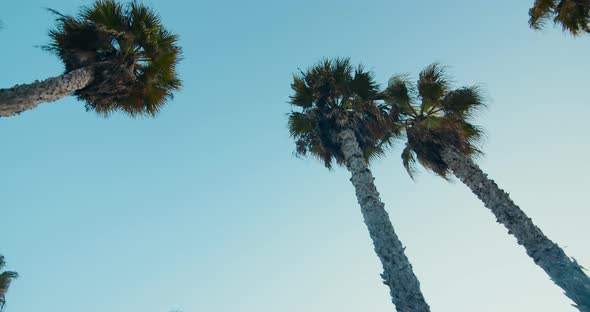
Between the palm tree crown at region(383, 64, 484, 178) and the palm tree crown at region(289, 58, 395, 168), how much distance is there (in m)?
0.66

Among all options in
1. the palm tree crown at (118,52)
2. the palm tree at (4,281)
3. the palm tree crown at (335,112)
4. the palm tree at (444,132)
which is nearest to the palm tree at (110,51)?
the palm tree crown at (118,52)

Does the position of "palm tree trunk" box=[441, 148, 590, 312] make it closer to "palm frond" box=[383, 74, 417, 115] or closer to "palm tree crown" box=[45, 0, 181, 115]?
"palm frond" box=[383, 74, 417, 115]

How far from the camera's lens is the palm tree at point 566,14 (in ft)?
35.3

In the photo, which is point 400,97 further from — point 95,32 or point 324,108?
point 95,32

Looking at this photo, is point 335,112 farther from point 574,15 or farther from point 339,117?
point 574,15

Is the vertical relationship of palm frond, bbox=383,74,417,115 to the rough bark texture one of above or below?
above

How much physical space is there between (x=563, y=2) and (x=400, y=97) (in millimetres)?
5129

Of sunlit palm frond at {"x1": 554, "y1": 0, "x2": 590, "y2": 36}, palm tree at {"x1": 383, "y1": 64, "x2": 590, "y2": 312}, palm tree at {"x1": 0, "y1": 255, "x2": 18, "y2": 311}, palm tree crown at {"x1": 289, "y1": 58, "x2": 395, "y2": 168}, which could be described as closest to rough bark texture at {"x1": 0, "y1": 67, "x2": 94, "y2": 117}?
palm tree crown at {"x1": 289, "y1": 58, "x2": 395, "y2": 168}

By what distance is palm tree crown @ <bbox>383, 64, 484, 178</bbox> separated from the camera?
11.7 metres

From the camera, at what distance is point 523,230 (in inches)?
363

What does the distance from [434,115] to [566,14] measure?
14.8 feet

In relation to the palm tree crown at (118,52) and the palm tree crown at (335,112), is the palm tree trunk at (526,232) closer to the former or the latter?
the palm tree crown at (335,112)

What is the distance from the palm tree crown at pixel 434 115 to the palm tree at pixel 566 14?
2.53 meters

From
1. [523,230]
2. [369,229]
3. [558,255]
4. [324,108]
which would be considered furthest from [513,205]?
[324,108]
